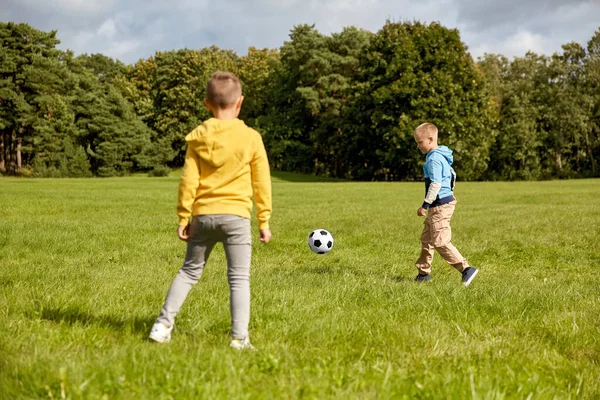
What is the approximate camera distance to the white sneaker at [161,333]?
147 inches

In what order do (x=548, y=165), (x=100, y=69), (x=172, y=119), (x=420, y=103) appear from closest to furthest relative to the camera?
(x=420, y=103)
(x=548, y=165)
(x=172, y=119)
(x=100, y=69)

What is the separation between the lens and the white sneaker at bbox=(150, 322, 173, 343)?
12.2 ft

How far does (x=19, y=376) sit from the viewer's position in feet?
9.77

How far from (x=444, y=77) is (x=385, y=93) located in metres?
5.29

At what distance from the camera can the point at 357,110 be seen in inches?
2016

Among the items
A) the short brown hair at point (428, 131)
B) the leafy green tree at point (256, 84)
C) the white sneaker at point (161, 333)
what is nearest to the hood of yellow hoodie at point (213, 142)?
the white sneaker at point (161, 333)

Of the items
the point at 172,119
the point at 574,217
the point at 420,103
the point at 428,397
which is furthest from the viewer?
the point at 172,119

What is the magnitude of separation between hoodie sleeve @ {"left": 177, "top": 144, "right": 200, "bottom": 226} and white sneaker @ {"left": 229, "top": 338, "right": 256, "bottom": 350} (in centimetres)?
95

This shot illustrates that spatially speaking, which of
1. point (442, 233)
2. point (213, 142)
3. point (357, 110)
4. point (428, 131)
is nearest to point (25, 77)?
point (357, 110)

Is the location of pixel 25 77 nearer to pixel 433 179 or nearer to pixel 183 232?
pixel 433 179

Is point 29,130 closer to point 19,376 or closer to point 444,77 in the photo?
point 444,77

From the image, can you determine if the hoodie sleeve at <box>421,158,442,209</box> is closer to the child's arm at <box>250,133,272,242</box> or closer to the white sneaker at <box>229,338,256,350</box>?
the child's arm at <box>250,133,272,242</box>

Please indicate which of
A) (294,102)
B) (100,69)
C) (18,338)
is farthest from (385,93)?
(100,69)

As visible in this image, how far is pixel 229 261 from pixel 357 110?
48.6m
